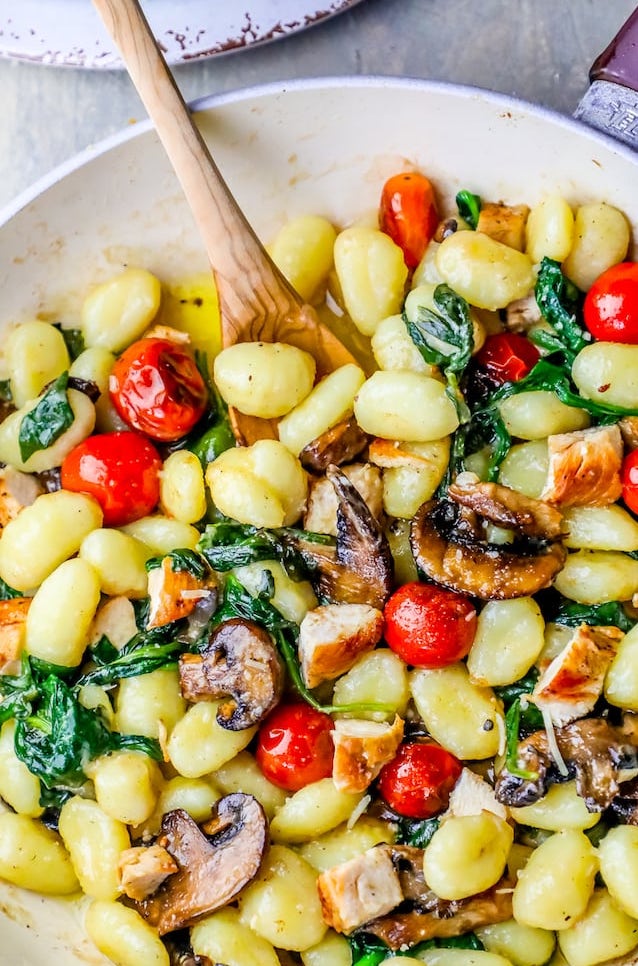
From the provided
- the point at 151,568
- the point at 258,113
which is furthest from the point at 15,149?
the point at 151,568

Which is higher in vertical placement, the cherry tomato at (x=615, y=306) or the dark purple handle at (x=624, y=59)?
the dark purple handle at (x=624, y=59)

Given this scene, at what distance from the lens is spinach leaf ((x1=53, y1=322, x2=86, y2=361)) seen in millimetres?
1939

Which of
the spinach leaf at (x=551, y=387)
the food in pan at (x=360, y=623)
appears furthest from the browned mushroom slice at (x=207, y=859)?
the spinach leaf at (x=551, y=387)

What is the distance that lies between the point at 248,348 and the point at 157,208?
0.37m

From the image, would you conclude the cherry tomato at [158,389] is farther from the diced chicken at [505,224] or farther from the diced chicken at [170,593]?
the diced chicken at [505,224]

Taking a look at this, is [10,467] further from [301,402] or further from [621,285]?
[621,285]

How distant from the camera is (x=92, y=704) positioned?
173cm

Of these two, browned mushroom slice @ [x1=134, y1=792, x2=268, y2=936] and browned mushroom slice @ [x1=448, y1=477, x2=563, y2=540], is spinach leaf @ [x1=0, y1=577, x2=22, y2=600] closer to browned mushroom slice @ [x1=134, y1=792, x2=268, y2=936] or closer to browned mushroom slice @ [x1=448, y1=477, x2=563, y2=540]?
browned mushroom slice @ [x1=134, y1=792, x2=268, y2=936]

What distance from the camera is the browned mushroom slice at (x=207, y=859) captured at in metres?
1.61

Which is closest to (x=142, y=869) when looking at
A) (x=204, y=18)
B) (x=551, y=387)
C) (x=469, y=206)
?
(x=551, y=387)

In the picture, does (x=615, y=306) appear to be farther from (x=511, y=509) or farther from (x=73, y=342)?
(x=73, y=342)

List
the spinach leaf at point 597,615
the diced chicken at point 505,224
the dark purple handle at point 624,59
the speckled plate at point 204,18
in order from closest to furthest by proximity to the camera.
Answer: the dark purple handle at point 624,59 < the spinach leaf at point 597,615 < the diced chicken at point 505,224 < the speckled plate at point 204,18

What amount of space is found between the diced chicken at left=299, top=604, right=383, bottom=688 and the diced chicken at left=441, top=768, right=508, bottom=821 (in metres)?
0.26

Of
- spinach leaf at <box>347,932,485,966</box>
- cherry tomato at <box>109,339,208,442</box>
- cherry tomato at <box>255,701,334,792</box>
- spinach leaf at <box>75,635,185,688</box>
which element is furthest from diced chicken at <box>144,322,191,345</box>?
spinach leaf at <box>347,932,485,966</box>
